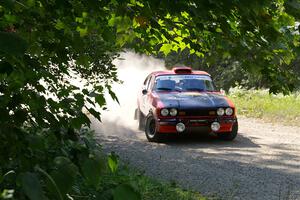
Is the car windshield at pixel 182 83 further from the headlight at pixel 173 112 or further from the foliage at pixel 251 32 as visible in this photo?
the foliage at pixel 251 32

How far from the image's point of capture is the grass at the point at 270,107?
16.2 meters

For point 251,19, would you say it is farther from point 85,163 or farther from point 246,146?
point 246,146

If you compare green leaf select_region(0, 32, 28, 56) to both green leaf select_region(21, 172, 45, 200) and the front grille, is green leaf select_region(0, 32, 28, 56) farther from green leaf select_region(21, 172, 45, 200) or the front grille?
the front grille

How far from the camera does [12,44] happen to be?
1.35 meters

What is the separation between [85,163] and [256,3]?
0.87m

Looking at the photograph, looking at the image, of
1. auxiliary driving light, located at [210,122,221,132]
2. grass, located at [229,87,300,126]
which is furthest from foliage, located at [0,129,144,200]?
grass, located at [229,87,300,126]

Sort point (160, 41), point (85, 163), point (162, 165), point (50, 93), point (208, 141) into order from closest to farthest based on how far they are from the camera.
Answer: point (85, 163) → point (50, 93) → point (160, 41) → point (162, 165) → point (208, 141)

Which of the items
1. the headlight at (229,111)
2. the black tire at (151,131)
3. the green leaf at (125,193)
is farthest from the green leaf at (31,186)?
the headlight at (229,111)

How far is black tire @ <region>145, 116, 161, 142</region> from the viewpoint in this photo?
12.1 metres

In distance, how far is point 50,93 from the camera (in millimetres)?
2842

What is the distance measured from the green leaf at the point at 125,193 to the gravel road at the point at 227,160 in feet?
19.4

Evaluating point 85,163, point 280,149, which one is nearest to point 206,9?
point 85,163

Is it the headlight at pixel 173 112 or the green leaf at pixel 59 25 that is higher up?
the green leaf at pixel 59 25

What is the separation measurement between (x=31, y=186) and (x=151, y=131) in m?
11.1
